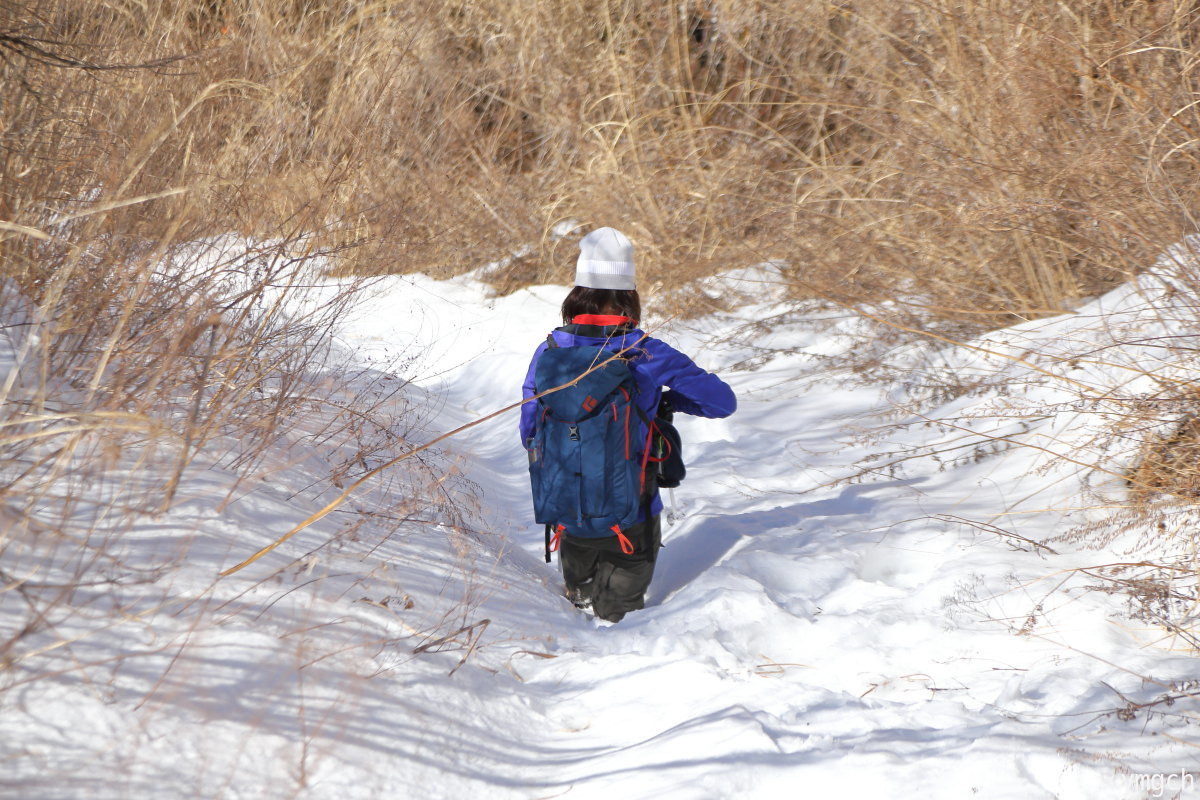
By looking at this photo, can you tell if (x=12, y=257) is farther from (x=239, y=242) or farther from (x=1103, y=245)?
(x=1103, y=245)

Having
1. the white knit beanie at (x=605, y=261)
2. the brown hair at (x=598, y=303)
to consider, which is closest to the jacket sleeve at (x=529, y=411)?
the brown hair at (x=598, y=303)

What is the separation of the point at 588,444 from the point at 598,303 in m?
0.49

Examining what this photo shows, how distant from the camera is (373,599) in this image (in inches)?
88.2

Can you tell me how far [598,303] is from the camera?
9.86 feet

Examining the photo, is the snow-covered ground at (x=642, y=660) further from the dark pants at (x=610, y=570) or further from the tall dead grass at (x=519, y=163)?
the tall dead grass at (x=519, y=163)

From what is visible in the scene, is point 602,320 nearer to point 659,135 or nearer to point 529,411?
point 529,411

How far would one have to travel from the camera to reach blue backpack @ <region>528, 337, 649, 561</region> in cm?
279

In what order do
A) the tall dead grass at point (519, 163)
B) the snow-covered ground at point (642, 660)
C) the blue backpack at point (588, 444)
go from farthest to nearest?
the blue backpack at point (588, 444), the tall dead grass at point (519, 163), the snow-covered ground at point (642, 660)

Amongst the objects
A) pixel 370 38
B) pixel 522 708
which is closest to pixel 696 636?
pixel 522 708

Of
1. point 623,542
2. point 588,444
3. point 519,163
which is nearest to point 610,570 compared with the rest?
point 623,542

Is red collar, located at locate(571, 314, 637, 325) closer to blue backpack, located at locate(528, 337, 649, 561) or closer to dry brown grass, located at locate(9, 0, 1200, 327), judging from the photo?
blue backpack, located at locate(528, 337, 649, 561)

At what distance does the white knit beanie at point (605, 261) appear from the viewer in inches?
117

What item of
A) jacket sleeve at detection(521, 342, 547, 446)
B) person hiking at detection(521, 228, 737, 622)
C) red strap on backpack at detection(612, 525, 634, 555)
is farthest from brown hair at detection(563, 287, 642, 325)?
red strap on backpack at detection(612, 525, 634, 555)

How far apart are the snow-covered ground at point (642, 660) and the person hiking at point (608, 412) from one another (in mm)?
207
